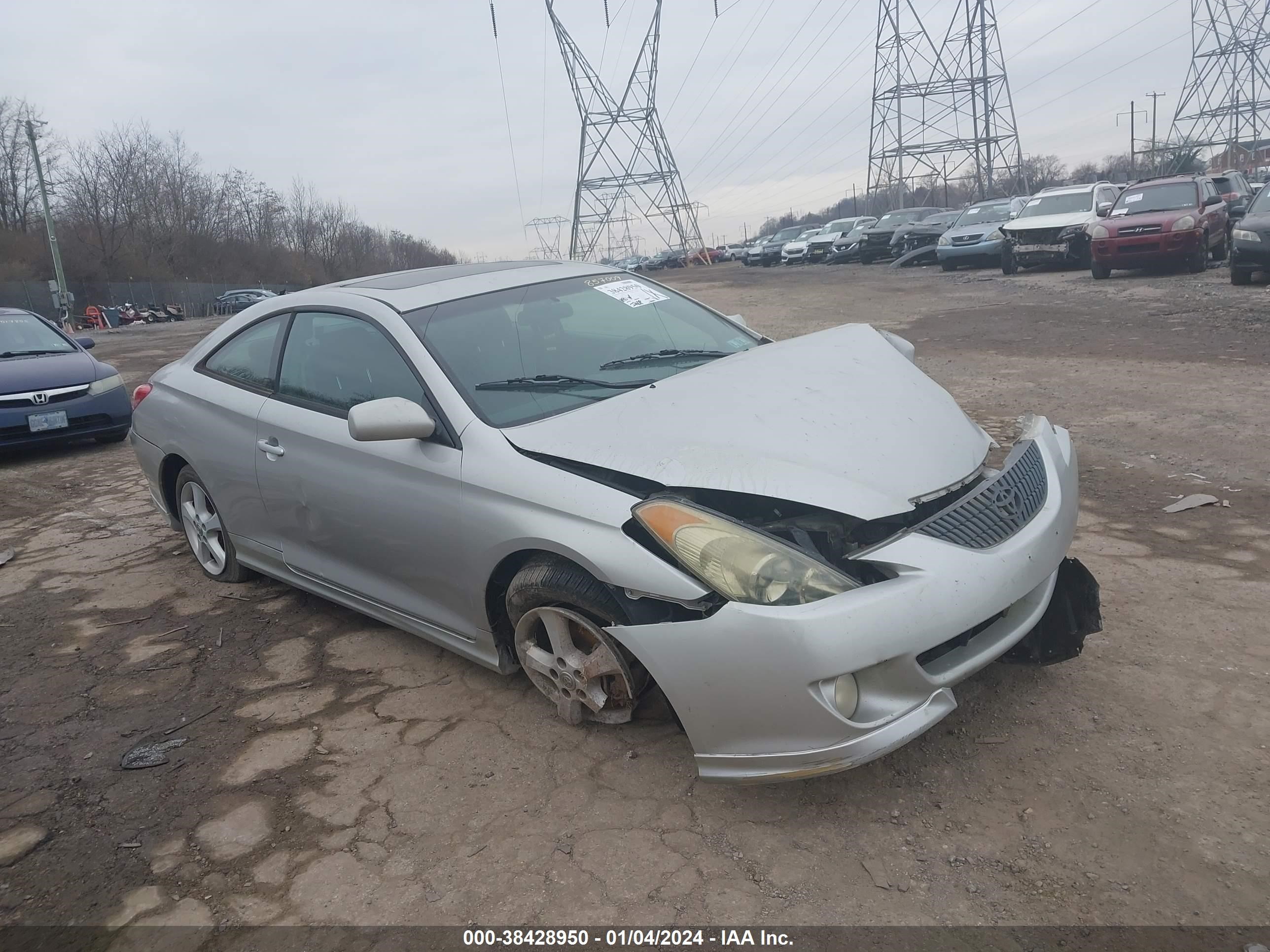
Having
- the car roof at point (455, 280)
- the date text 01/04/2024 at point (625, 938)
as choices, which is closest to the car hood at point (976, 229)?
the car roof at point (455, 280)

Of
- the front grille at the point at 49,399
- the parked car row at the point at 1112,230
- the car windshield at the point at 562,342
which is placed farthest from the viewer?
the parked car row at the point at 1112,230

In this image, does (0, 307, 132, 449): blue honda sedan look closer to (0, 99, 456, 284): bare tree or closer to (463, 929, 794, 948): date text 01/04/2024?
(463, 929, 794, 948): date text 01/04/2024

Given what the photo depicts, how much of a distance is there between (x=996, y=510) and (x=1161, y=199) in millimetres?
15712

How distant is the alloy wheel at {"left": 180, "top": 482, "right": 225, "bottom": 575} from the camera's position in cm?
452

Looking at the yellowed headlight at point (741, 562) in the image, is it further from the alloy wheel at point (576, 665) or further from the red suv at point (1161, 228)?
the red suv at point (1161, 228)

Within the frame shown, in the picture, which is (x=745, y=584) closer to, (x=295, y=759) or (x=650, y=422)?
(x=650, y=422)

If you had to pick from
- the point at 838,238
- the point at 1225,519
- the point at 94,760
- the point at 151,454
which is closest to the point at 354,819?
Result: the point at 94,760

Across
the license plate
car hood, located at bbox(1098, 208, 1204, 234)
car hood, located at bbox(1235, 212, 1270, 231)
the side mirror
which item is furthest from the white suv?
the side mirror

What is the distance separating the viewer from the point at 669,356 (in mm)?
3562

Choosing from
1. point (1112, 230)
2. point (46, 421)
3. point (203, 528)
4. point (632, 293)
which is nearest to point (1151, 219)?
point (1112, 230)

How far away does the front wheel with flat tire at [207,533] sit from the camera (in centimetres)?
448

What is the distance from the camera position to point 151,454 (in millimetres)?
4852

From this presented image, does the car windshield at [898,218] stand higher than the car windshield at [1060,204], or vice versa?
the car windshield at [898,218]

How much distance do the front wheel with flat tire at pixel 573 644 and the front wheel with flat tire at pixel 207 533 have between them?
2.15 m
